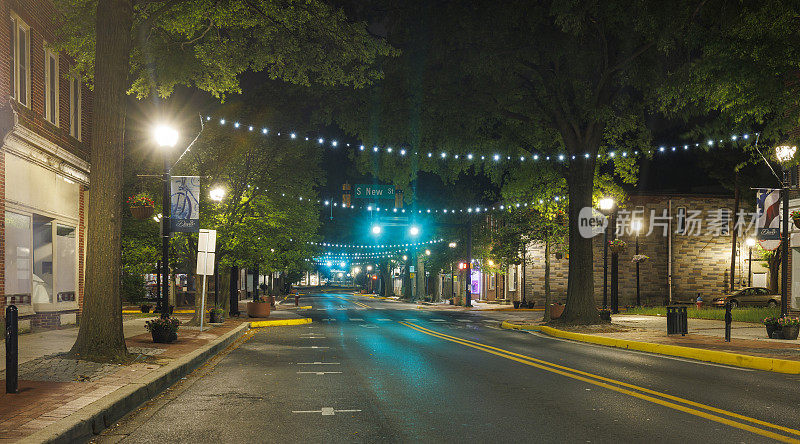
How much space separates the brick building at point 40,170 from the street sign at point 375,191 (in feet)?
55.0

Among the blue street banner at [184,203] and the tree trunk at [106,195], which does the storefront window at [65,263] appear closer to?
the blue street banner at [184,203]

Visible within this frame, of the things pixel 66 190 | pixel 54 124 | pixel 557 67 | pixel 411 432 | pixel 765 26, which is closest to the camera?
pixel 411 432

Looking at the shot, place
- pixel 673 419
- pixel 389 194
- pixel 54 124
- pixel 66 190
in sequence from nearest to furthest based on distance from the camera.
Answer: pixel 673 419 → pixel 54 124 → pixel 66 190 → pixel 389 194

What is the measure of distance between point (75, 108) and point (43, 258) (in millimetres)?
5163

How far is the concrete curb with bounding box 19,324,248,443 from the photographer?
6.33m

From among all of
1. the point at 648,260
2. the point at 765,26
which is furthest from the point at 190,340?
the point at 648,260

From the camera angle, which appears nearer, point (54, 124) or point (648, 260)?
point (54, 124)

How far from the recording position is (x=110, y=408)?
7684mm

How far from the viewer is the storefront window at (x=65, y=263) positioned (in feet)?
70.4

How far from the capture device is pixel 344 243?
81.6m

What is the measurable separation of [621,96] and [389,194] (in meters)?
14.7

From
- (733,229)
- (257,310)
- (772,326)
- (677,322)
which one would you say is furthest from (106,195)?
(733,229)

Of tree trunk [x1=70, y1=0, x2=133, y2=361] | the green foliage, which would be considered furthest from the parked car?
tree trunk [x1=70, y1=0, x2=133, y2=361]

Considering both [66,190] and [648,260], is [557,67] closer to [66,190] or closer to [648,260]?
[66,190]
